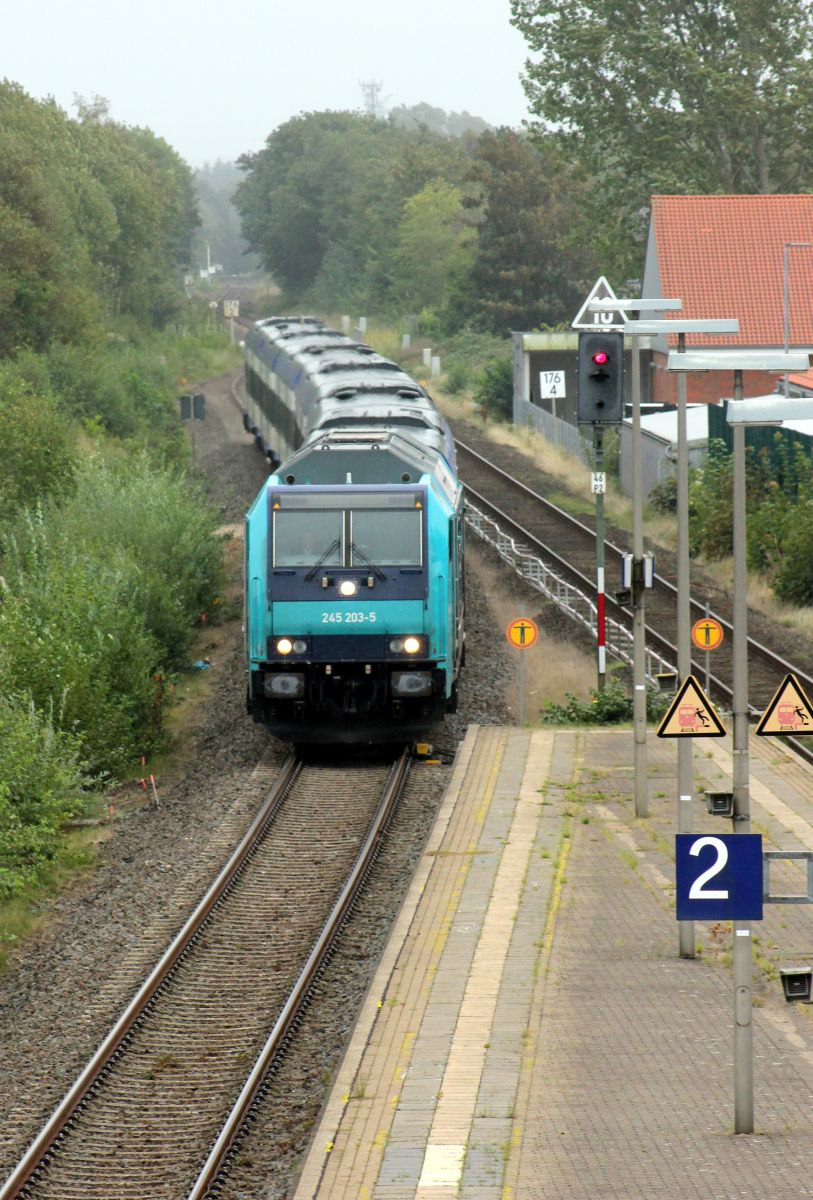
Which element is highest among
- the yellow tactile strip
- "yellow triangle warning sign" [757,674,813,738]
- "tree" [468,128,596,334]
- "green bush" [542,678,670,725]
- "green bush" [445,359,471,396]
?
"tree" [468,128,596,334]

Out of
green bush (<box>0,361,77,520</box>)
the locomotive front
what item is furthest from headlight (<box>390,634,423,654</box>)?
green bush (<box>0,361,77,520</box>)

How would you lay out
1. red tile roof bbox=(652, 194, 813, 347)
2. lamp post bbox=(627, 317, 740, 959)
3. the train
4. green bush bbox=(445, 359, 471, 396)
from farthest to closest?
green bush bbox=(445, 359, 471, 396)
red tile roof bbox=(652, 194, 813, 347)
the train
lamp post bbox=(627, 317, 740, 959)

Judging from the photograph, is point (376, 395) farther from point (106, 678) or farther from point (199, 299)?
point (199, 299)

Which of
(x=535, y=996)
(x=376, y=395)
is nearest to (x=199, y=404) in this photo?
(x=376, y=395)

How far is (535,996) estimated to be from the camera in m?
11.8

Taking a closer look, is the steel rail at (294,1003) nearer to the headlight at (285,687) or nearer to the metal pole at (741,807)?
the headlight at (285,687)

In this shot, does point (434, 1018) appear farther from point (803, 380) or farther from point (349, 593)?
point (803, 380)

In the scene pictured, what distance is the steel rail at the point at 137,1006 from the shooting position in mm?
9953

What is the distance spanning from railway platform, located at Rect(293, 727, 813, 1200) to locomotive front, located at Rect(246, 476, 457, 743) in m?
1.94

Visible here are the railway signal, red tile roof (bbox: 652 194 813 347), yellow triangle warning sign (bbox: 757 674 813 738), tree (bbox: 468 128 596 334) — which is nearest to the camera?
yellow triangle warning sign (bbox: 757 674 813 738)

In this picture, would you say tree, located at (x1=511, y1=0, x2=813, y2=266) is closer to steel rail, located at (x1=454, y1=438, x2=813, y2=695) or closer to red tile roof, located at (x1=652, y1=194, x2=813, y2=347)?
red tile roof, located at (x1=652, y1=194, x2=813, y2=347)

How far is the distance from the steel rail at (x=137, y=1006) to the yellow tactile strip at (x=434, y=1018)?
1753 mm

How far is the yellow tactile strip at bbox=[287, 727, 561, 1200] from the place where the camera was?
908 cm

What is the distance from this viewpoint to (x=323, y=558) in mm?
18547
